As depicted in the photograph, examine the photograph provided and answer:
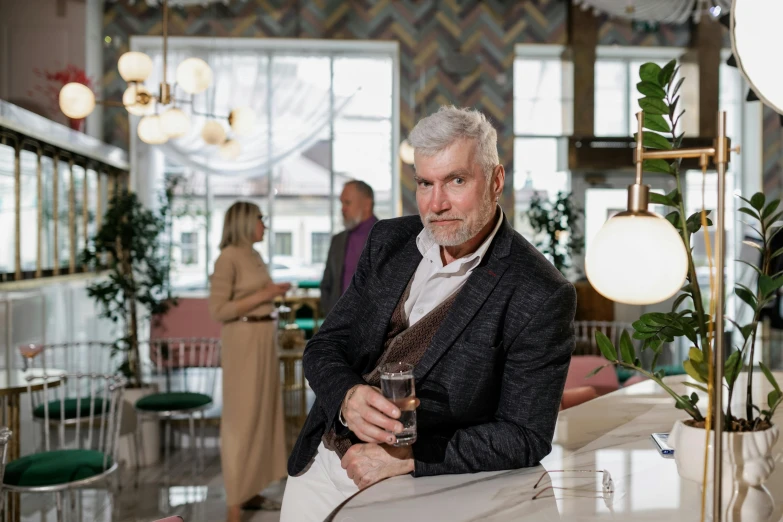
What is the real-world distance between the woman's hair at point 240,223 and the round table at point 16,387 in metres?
1.08

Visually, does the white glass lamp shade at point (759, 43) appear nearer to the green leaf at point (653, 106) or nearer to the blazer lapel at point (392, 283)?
the green leaf at point (653, 106)

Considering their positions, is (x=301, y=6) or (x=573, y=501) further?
(x=301, y=6)

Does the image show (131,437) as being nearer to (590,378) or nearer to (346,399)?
(590,378)

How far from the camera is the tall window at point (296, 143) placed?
356 inches

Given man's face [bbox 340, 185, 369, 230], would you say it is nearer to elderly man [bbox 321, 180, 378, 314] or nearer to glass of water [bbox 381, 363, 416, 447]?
elderly man [bbox 321, 180, 378, 314]

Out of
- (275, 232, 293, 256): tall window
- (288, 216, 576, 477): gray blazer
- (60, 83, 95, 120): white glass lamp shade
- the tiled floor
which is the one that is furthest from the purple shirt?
(275, 232, 293, 256): tall window

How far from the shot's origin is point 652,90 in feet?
4.09

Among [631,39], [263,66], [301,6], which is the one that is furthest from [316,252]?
[631,39]

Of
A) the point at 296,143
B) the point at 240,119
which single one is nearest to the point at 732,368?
the point at 240,119

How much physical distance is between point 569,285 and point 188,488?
348 cm

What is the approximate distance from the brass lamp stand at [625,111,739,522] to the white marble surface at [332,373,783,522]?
36 centimetres

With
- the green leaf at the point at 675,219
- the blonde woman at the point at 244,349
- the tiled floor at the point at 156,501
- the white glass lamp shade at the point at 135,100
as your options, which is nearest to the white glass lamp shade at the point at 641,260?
the green leaf at the point at 675,219

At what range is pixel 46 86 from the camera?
5746 millimetres

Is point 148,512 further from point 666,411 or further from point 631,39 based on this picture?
point 631,39
